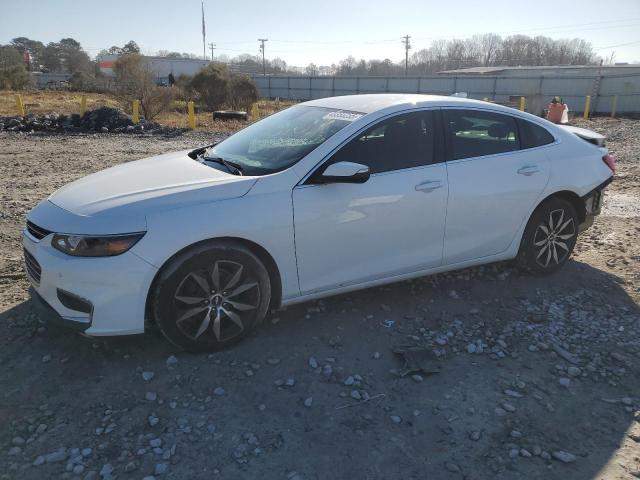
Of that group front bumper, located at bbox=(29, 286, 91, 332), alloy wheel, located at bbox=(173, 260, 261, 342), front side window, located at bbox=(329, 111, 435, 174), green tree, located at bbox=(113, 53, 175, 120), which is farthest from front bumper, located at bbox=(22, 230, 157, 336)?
green tree, located at bbox=(113, 53, 175, 120)

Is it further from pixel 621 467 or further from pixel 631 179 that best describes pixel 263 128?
pixel 631 179

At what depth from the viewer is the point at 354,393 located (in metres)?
3.13

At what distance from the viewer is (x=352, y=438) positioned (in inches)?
108

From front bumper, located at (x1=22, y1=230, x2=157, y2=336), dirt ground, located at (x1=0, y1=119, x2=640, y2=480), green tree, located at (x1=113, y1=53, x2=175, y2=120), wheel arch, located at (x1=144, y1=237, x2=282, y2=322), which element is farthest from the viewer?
green tree, located at (x1=113, y1=53, x2=175, y2=120)

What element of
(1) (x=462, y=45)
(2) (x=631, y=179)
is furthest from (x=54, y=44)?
(2) (x=631, y=179)

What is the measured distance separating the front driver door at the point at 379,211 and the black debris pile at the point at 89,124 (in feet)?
48.0

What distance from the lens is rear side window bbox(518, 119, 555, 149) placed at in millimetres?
4566

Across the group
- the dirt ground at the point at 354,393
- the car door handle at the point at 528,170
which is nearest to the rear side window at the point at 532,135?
the car door handle at the point at 528,170

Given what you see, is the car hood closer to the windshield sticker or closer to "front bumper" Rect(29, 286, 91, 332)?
"front bumper" Rect(29, 286, 91, 332)

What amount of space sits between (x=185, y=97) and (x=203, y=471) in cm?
3077

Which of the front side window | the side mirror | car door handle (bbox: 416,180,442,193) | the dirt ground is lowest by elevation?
the dirt ground

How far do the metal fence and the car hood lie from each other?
25.5 m

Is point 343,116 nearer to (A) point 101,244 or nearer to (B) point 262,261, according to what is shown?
(B) point 262,261

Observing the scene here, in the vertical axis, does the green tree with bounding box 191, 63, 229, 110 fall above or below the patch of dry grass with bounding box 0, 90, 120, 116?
above
